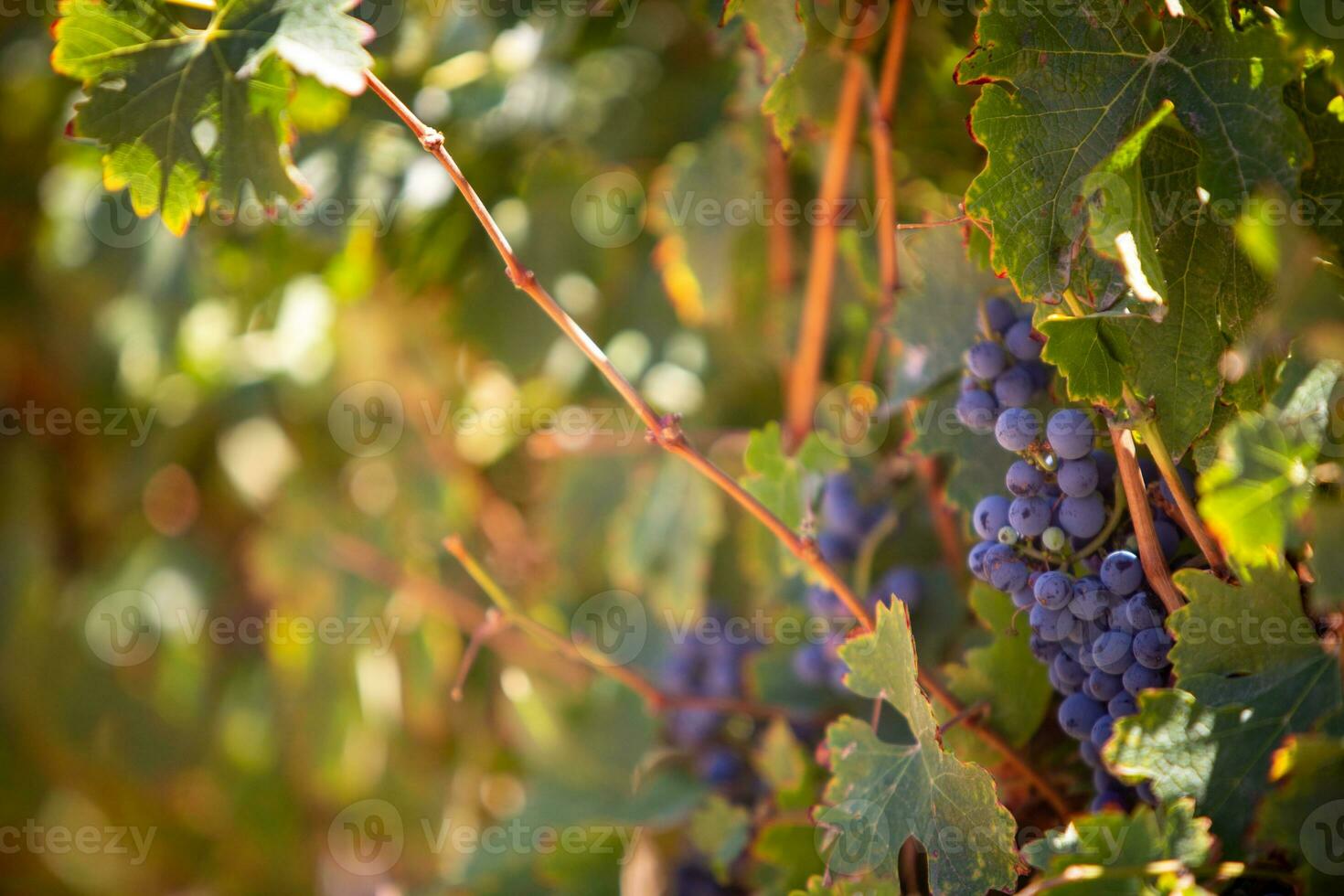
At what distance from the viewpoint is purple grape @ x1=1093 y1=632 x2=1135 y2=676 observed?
51 cm

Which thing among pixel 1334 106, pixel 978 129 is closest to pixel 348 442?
pixel 978 129

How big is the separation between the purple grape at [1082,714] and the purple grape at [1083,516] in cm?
9

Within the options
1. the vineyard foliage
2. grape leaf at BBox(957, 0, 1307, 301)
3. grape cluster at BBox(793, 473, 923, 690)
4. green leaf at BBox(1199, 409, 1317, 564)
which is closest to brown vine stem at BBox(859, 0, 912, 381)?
the vineyard foliage

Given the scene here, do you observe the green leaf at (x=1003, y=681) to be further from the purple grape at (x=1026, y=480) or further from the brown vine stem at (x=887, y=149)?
the brown vine stem at (x=887, y=149)

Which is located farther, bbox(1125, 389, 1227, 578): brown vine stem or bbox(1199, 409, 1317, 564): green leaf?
bbox(1125, 389, 1227, 578): brown vine stem

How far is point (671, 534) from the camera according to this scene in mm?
1059

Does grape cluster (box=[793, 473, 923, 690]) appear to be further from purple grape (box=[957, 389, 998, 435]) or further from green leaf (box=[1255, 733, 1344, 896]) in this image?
green leaf (box=[1255, 733, 1344, 896])

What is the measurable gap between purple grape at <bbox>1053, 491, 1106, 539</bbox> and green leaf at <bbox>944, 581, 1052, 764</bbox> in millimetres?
112

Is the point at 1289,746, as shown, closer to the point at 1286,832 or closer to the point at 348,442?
the point at 1286,832

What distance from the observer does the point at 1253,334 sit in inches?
19.7

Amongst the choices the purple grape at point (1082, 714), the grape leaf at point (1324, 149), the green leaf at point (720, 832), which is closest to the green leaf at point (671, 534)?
the green leaf at point (720, 832)

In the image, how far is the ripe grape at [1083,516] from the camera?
52 centimetres

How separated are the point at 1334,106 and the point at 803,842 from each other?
0.53 m

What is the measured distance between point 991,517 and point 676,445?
18cm
